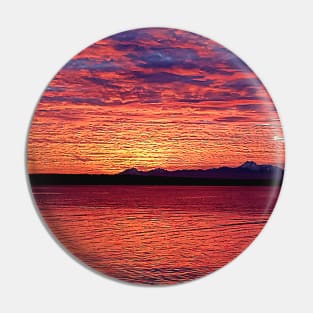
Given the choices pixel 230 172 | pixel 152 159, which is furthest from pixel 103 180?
pixel 230 172

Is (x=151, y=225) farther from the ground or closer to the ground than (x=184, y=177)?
closer to the ground

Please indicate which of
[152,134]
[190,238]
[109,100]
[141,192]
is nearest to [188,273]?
[190,238]

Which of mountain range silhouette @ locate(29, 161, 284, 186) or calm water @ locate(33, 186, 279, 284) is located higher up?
mountain range silhouette @ locate(29, 161, 284, 186)

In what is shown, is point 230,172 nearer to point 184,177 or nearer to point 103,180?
point 184,177

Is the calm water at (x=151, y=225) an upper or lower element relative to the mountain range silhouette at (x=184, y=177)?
lower

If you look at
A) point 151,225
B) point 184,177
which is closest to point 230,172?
point 184,177

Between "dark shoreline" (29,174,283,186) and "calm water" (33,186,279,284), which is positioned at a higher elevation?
"dark shoreline" (29,174,283,186)

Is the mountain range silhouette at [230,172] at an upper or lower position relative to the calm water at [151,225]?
upper
